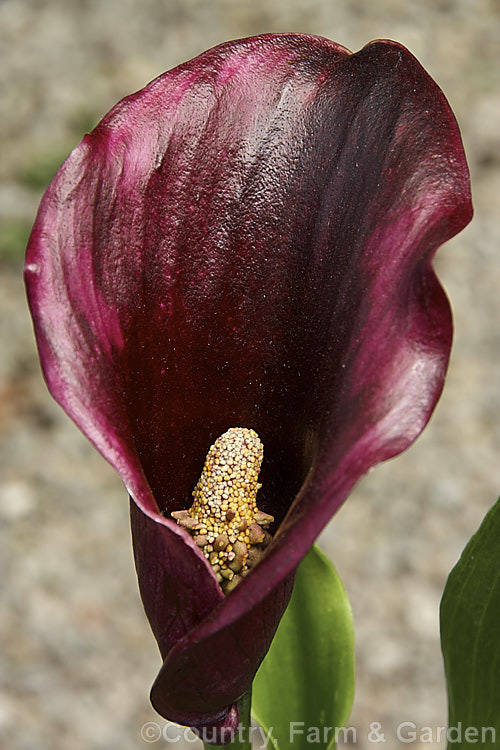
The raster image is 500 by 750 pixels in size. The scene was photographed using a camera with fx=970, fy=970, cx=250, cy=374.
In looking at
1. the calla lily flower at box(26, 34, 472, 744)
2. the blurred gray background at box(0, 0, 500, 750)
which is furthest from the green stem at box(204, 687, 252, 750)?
the blurred gray background at box(0, 0, 500, 750)

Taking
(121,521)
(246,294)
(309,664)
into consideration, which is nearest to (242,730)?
(309,664)

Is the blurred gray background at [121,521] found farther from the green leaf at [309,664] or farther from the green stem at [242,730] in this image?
the green stem at [242,730]

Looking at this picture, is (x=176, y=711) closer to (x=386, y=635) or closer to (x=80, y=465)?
(x=386, y=635)

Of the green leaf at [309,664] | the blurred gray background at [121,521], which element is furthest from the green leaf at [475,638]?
the blurred gray background at [121,521]

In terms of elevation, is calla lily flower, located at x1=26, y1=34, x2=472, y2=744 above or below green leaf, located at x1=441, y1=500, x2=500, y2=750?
above

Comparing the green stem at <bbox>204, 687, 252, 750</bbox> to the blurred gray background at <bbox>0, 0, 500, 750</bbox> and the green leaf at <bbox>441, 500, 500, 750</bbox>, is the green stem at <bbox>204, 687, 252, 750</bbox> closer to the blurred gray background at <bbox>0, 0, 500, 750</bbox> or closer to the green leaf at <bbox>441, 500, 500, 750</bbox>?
the green leaf at <bbox>441, 500, 500, 750</bbox>

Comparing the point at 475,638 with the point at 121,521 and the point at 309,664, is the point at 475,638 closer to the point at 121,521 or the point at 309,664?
the point at 309,664
